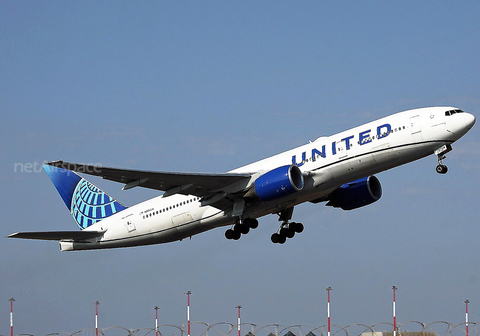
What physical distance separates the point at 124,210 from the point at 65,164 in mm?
12732

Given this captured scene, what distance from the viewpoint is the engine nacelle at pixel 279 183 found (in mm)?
37281

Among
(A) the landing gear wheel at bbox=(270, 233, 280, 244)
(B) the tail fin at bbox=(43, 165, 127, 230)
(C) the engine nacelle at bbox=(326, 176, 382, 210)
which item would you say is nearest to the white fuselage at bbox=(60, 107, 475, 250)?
(A) the landing gear wheel at bbox=(270, 233, 280, 244)

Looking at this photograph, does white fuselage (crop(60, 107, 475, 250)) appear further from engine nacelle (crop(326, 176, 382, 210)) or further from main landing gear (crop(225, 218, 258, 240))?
engine nacelle (crop(326, 176, 382, 210))

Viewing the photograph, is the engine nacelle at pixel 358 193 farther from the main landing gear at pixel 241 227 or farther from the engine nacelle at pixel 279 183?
the engine nacelle at pixel 279 183

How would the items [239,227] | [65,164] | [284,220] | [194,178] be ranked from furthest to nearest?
[284,220], [239,227], [194,178], [65,164]

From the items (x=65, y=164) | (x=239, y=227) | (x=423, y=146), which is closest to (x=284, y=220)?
(x=239, y=227)

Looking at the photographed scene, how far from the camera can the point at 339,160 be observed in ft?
122

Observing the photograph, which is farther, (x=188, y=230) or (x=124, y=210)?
(x=124, y=210)

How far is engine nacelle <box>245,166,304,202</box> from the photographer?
37281mm

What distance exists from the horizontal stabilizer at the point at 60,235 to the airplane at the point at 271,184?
6 cm

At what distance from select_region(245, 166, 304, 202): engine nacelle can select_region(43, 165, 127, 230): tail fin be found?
12.1 metres

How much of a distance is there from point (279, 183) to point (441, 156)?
8151 millimetres

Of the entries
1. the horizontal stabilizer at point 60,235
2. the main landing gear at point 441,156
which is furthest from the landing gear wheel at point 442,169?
the horizontal stabilizer at point 60,235

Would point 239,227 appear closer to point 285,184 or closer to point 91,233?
point 285,184
